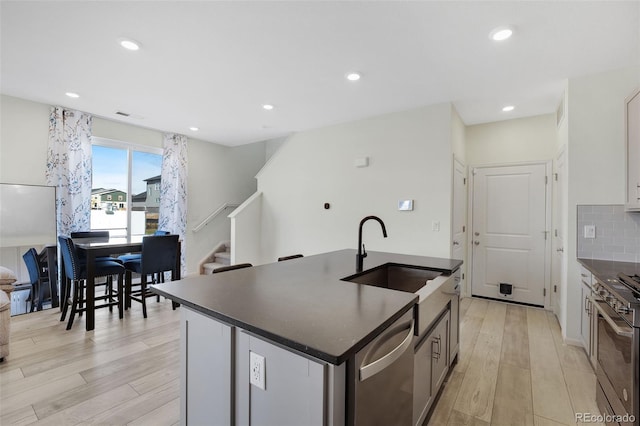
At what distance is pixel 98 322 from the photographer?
131 inches

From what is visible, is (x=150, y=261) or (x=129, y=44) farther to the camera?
(x=150, y=261)

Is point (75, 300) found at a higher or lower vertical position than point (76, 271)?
lower

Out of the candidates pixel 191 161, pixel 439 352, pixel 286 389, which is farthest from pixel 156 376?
pixel 191 161

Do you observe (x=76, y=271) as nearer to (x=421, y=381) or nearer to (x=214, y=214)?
(x=214, y=214)

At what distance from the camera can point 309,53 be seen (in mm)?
2531

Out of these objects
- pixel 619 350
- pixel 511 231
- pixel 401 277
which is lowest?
pixel 619 350

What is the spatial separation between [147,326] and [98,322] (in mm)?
626

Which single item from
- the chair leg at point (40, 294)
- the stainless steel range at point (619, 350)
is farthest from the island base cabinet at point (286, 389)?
the chair leg at point (40, 294)

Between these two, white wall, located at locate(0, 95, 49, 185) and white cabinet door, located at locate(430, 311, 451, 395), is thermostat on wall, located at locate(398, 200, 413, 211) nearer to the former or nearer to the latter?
white cabinet door, located at locate(430, 311, 451, 395)

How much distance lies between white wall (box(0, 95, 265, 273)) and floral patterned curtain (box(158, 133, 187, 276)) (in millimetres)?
241

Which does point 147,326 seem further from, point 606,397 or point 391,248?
point 606,397

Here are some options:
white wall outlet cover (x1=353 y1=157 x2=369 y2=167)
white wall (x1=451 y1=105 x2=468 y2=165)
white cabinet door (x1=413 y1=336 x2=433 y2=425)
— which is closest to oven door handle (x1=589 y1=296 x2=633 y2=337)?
white cabinet door (x1=413 y1=336 x2=433 y2=425)

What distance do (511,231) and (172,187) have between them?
5631 millimetres

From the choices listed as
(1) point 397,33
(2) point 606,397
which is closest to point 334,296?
(2) point 606,397
